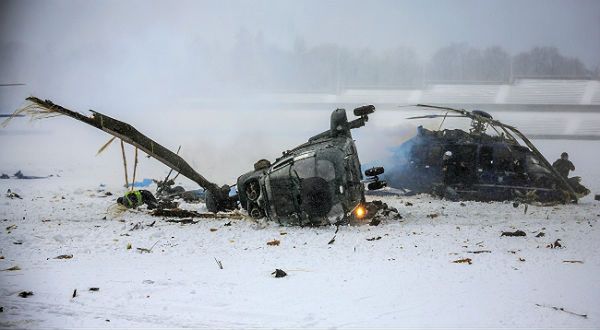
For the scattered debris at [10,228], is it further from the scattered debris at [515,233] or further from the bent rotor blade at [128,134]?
the scattered debris at [515,233]

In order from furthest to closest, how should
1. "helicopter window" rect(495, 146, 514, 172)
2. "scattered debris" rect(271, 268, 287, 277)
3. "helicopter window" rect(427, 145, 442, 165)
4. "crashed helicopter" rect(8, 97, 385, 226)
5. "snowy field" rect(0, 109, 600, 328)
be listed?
"helicopter window" rect(427, 145, 442, 165)
"helicopter window" rect(495, 146, 514, 172)
"crashed helicopter" rect(8, 97, 385, 226)
"scattered debris" rect(271, 268, 287, 277)
"snowy field" rect(0, 109, 600, 328)

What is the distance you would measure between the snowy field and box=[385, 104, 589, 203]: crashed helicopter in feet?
6.47

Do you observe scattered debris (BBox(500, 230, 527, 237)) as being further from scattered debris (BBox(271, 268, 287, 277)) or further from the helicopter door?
the helicopter door

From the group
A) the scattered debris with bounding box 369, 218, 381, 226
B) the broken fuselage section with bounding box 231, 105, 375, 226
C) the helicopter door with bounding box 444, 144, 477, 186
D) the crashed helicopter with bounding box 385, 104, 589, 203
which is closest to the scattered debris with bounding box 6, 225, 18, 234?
the broken fuselage section with bounding box 231, 105, 375, 226

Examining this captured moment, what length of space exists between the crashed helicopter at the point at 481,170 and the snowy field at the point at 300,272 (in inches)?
77.7

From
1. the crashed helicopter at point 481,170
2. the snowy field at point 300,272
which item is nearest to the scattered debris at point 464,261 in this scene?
the snowy field at point 300,272

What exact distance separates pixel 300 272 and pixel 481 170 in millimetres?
9590

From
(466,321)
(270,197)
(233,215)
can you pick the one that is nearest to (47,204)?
(233,215)

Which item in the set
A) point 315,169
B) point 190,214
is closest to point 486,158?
point 315,169

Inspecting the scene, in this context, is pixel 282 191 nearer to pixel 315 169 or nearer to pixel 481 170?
pixel 315 169

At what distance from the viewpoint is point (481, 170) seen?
45.0 feet

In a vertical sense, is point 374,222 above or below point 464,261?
below

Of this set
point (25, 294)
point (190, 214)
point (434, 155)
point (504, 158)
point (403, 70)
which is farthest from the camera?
point (403, 70)

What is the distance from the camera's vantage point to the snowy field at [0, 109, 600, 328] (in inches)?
180
